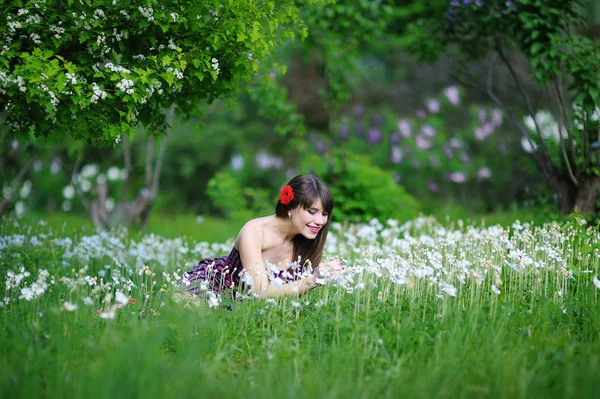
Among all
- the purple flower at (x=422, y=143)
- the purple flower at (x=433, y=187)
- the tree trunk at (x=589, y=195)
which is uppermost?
the purple flower at (x=422, y=143)

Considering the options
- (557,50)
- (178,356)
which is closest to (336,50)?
(557,50)

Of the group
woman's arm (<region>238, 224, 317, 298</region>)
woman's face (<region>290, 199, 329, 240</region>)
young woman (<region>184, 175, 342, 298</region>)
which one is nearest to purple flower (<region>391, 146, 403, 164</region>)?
young woman (<region>184, 175, 342, 298</region>)

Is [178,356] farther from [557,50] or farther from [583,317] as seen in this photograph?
[557,50]

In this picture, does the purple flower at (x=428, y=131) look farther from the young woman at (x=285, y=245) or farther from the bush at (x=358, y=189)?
the young woman at (x=285, y=245)

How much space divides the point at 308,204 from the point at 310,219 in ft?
0.44

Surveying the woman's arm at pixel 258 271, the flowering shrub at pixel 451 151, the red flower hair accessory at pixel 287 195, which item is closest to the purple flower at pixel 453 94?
the flowering shrub at pixel 451 151

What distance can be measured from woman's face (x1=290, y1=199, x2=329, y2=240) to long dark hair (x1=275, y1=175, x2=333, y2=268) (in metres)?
0.03

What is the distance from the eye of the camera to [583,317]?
412 cm

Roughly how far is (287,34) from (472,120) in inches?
360

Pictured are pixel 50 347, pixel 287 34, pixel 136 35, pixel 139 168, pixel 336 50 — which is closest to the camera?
pixel 50 347

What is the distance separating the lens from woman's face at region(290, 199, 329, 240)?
16.0 feet

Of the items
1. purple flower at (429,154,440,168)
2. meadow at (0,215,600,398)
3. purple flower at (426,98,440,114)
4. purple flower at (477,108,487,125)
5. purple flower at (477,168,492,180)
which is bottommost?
meadow at (0,215,600,398)

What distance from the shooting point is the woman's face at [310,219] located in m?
4.88

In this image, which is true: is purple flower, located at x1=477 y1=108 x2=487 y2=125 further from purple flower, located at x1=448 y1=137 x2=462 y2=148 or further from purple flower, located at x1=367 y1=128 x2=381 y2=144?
purple flower, located at x1=367 y1=128 x2=381 y2=144
